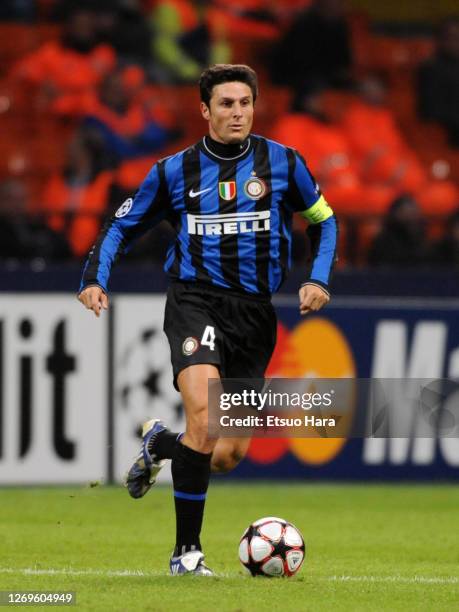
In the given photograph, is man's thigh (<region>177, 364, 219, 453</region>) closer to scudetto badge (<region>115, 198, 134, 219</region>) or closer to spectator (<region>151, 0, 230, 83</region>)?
scudetto badge (<region>115, 198, 134, 219</region>)

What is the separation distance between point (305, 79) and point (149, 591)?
28.2 feet

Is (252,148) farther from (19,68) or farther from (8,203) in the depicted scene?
(19,68)

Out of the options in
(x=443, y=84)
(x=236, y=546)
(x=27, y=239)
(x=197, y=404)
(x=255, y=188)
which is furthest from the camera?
(x=443, y=84)

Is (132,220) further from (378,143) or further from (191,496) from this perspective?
(378,143)

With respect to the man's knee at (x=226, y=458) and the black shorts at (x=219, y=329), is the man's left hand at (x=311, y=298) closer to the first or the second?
the black shorts at (x=219, y=329)

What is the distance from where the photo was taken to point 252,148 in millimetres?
6254

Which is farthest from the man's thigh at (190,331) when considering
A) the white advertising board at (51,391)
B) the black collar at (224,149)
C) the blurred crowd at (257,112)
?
the blurred crowd at (257,112)

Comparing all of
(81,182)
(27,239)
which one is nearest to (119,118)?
(81,182)

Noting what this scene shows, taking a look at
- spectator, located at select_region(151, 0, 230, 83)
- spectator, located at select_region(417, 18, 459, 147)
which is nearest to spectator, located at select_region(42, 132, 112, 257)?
spectator, located at select_region(151, 0, 230, 83)

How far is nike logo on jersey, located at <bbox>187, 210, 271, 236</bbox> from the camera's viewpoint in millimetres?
6117

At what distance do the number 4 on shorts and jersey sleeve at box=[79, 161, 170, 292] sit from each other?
481 millimetres

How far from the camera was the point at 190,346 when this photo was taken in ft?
19.5

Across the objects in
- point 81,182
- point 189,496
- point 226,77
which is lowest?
point 189,496

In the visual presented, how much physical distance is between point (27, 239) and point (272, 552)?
5123 millimetres
